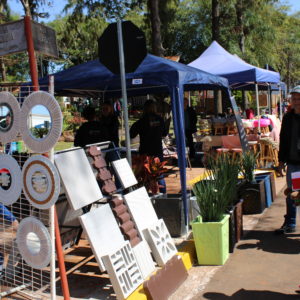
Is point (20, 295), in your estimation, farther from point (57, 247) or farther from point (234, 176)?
point (234, 176)

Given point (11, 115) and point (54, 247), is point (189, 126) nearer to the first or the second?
point (11, 115)

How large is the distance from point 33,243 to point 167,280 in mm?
1398

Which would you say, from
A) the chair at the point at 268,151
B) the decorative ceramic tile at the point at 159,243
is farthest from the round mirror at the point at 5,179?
the chair at the point at 268,151

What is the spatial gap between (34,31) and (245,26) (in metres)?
26.4

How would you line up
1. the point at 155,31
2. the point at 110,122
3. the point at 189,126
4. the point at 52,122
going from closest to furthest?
1. the point at 52,122
2. the point at 110,122
3. the point at 189,126
4. the point at 155,31

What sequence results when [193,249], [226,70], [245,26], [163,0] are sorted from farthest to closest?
[245,26] → [163,0] → [226,70] → [193,249]

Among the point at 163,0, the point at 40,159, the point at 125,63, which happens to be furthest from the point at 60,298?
the point at 163,0

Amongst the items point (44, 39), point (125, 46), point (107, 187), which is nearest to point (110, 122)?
point (125, 46)

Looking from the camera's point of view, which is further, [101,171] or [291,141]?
[291,141]

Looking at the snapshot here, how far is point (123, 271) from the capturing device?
414 centimetres

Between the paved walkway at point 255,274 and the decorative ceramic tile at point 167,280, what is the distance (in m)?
0.08

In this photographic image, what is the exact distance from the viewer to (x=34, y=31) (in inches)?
147

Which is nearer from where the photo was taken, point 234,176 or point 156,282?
point 156,282

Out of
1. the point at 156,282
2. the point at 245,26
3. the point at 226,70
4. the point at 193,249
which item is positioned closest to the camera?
the point at 156,282
